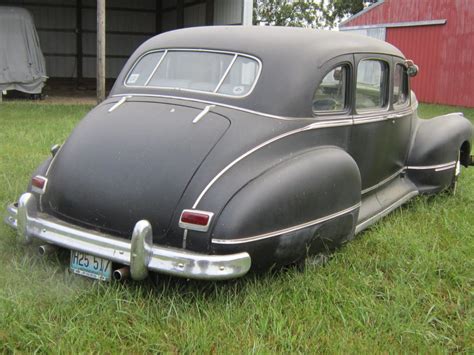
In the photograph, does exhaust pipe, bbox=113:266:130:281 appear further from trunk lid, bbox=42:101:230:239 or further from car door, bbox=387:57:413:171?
Result: car door, bbox=387:57:413:171

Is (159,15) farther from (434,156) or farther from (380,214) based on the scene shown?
(380,214)

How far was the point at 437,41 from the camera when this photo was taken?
1739 centimetres

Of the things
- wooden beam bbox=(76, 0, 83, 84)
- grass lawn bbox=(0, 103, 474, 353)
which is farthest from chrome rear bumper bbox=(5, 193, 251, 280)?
wooden beam bbox=(76, 0, 83, 84)

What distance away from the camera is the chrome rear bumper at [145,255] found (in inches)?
108

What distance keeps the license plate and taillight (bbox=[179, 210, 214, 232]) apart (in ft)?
1.59

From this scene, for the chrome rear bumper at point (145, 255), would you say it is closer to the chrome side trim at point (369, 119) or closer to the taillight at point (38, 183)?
the taillight at point (38, 183)

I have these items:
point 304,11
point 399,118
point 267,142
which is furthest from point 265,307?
point 304,11

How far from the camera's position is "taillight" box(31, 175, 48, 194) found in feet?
11.1

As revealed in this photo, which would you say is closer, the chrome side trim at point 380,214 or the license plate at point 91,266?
the license plate at point 91,266

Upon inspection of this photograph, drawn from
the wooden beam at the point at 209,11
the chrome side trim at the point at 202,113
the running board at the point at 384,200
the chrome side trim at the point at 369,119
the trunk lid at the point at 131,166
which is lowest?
the running board at the point at 384,200

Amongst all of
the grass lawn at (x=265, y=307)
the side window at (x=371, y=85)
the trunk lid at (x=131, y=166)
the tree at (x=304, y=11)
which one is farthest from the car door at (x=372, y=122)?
the tree at (x=304, y=11)

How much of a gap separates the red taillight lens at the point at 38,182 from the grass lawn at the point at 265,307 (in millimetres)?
447

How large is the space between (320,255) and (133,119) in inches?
56.6

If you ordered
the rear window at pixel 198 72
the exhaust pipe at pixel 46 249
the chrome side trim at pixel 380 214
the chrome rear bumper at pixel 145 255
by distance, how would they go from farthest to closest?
the chrome side trim at pixel 380 214 → the rear window at pixel 198 72 → the exhaust pipe at pixel 46 249 → the chrome rear bumper at pixel 145 255
